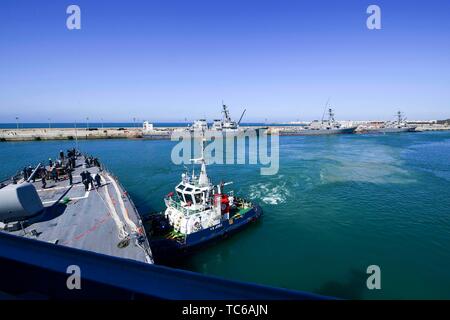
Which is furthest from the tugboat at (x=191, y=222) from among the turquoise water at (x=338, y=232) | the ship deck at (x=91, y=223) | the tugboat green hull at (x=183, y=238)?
the ship deck at (x=91, y=223)

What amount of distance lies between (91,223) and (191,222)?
24.9ft

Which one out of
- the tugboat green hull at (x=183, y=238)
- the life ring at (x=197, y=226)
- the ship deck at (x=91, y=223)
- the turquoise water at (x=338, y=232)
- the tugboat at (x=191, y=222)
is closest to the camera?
the ship deck at (x=91, y=223)

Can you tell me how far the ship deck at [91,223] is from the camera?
50.5ft

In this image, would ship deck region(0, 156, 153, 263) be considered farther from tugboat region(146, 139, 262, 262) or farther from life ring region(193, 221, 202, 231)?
life ring region(193, 221, 202, 231)

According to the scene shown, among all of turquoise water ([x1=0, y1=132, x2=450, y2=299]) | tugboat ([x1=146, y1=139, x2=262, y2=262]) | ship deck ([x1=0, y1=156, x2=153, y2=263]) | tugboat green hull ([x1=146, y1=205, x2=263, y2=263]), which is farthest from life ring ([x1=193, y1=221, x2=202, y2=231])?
ship deck ([x1=0, y1=156, x2=153, y2=263])

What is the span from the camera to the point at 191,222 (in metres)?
21.6

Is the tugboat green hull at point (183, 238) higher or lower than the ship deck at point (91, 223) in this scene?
lower

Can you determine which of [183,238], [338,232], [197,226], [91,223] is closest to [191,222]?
[197,226]

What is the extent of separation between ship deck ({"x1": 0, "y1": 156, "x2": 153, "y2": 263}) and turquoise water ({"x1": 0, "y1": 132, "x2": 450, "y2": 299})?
638 centimetres

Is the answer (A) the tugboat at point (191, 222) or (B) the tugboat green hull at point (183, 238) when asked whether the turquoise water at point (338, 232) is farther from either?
(A) the tugboat at point (191, 222)

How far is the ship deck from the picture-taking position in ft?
50.5

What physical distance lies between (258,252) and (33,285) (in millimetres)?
21287

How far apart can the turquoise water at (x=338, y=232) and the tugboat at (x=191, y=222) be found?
1.32 meters
